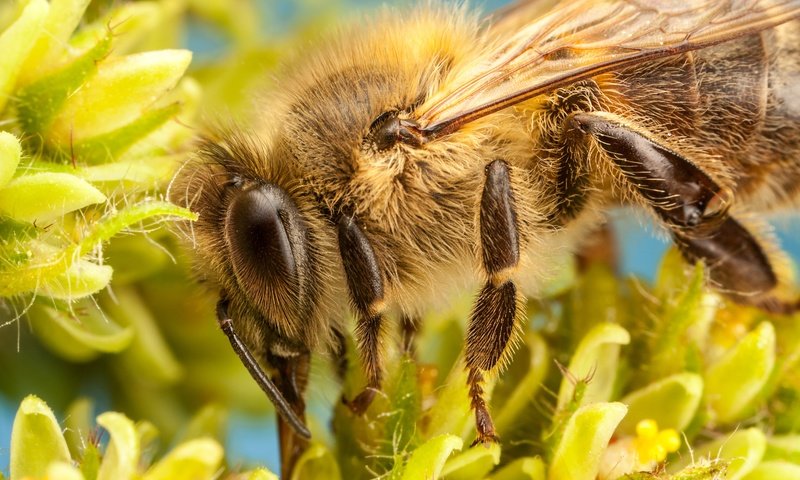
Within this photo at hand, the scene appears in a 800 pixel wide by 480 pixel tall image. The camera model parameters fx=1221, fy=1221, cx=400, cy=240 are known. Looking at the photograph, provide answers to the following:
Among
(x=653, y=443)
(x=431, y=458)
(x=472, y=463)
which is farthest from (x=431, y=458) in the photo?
(x=653, y=443)

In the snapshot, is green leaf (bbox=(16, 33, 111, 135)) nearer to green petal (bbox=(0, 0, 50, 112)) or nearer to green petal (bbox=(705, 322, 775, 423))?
green petal (bbox=(0, 0, 50, 112))

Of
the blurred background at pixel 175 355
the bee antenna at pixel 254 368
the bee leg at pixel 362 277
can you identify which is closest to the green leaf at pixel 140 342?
the blurred background at pixel 175 355

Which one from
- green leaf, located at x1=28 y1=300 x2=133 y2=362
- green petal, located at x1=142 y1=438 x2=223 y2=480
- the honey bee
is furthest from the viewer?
green leaf, located at x1=28 y1=300 x2=133 y2=362

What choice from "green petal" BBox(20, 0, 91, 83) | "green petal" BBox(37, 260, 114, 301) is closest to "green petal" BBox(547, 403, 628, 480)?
"green petal" BBox(37, 260, 114, 301)

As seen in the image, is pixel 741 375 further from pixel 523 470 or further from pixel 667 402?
pixel 523 470

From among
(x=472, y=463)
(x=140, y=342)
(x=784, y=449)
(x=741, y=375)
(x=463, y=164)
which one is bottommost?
(x=784, y=449)
